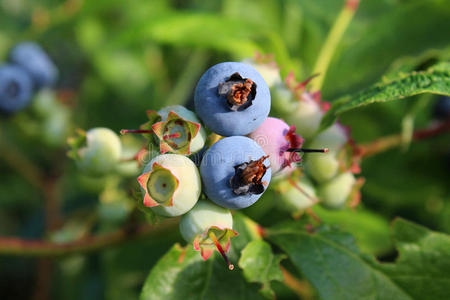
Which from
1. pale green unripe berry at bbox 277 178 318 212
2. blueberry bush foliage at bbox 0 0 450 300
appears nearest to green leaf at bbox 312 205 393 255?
blueberry bush foliage at bbox 0 0 450 300

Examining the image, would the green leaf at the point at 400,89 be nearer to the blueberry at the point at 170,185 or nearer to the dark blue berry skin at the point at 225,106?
the dark blue berry skin at the point at 225,106

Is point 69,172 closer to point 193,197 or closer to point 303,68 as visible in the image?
point 303,68

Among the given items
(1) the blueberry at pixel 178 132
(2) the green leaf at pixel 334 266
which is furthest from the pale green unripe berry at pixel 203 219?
(2) the green leaf at pixel 334 266

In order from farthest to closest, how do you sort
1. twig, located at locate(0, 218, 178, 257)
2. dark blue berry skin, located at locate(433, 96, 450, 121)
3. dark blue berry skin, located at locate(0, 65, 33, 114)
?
dark blue berry skin, located at locate(433, 96, 450, 121)
dark blue berry skin, located at locate(0, 65, 33, 114)
twig, located at locate(0, 218, 178, 257)

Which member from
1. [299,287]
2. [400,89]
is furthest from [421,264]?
[299,287]

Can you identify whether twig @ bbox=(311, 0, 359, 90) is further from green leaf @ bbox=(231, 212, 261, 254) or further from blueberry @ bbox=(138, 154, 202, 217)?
blueberry @ bbox=(138, 154, 202, 217)

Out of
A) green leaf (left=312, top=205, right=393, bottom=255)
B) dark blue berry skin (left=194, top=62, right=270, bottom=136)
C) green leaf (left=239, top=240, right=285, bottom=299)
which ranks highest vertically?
dark blue berry skin (left=194, top=62, right=270, bottom=136)
